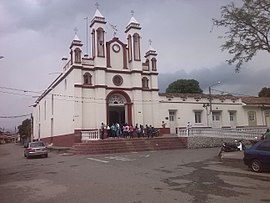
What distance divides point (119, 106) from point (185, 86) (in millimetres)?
26105

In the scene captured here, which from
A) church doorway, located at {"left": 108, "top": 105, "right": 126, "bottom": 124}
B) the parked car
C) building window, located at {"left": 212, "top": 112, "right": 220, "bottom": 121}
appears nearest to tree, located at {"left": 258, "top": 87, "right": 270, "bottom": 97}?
building window, located at {"left": 212, "top": 112, "right": 220, "bottom": 121}

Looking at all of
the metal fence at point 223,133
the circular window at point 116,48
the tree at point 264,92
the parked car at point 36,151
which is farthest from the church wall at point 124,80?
the tree at point 264,92

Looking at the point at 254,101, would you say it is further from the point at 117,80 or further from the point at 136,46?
the point at 117,80

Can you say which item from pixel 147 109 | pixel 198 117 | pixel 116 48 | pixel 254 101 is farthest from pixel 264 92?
pixel 116 48

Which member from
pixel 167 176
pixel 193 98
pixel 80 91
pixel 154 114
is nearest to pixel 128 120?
pixel 154 114

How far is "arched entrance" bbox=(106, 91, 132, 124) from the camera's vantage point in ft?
112

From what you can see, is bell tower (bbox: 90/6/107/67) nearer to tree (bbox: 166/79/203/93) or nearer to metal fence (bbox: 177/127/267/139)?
metal fence (bbox: 177/127/267/139)

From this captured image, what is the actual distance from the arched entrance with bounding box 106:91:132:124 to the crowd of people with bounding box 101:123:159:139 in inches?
97.2

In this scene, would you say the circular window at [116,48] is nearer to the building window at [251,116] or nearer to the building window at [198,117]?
A: the building window at [198,117]

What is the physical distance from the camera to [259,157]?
13.2 meters

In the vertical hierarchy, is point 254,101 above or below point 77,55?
below

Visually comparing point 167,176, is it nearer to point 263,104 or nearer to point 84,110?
point 84,110

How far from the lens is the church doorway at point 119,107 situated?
34.1m

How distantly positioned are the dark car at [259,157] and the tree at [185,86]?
44.6 metres
